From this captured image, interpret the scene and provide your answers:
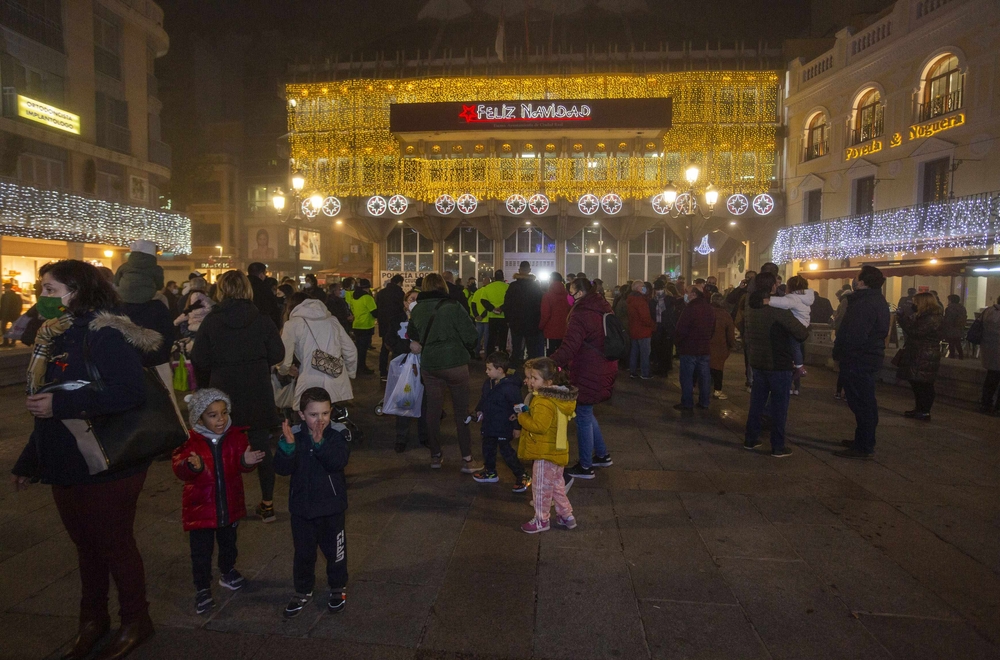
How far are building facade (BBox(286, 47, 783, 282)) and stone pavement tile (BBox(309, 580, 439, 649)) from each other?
20949mm

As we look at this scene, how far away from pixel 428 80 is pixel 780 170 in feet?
51.5

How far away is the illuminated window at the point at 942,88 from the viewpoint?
696 inches

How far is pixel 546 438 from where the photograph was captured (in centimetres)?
427

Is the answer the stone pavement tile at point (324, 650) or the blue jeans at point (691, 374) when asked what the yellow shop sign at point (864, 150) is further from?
the stone pavement tile at point (324, 650)

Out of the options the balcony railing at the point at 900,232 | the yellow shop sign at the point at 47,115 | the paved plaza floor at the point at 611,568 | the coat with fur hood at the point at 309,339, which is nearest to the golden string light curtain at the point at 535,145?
the balcony railing at the point at 900,232

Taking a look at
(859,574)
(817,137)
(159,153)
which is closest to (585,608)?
(859,574)

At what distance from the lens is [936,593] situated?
360 cm

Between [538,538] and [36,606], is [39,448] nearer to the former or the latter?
[36,606]

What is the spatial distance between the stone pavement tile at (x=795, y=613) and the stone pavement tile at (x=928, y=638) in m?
0.09

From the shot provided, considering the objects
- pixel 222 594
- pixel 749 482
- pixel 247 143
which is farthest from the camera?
Result: pixel 247 143

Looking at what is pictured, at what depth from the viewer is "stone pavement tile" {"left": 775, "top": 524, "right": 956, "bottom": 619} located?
3.43 m

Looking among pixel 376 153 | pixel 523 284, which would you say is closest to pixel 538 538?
pixel 523 284

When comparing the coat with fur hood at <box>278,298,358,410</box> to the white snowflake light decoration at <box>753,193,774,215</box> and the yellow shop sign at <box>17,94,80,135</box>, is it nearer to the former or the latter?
the yellow shop sign at <box>17,94,80,135</box>

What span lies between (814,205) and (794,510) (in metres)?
22.5
